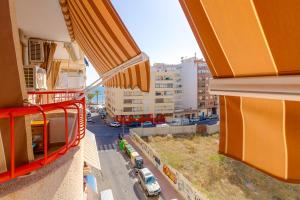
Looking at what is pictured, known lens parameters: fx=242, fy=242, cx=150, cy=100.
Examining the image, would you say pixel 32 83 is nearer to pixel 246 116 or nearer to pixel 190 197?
pixel 246 116

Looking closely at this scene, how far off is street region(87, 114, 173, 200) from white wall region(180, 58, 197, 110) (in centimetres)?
2577

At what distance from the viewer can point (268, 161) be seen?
2072 millimetres

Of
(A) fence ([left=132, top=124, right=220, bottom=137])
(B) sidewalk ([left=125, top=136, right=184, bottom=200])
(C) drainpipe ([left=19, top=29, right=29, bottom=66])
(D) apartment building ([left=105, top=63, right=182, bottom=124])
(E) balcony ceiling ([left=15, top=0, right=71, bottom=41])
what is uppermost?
(E) balcony ceiling ([left=15, top=0, right=71, bottom=41])

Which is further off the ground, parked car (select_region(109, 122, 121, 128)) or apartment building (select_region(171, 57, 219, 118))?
apartment building (select_region(171, 57, 219, 118))

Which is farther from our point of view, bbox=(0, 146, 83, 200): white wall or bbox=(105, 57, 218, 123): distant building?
bbox=(105, 57, 218, 123): distant building

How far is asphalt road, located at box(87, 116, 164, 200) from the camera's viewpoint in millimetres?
18844

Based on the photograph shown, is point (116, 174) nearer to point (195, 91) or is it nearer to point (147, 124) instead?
point (147, 124)

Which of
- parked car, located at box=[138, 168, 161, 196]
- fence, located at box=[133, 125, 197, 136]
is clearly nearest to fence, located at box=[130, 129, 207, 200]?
parked car, located at box=[138, 168, 161, 196]

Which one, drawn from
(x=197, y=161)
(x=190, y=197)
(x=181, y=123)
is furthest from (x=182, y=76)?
(x=190, y=197)

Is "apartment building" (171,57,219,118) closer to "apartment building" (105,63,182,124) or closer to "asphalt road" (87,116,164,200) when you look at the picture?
"apartment building" (105,63,182,124)

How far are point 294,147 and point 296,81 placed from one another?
0.59 m

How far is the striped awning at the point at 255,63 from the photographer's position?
158cm

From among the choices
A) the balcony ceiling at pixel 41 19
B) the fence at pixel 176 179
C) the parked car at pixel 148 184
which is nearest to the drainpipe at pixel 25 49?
the balcony ceiling at pixel 41 19

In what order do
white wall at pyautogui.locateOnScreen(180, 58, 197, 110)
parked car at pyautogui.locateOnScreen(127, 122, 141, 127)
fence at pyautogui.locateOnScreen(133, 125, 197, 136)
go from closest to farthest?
fence at pyautogui.locateOnScreen(133, 125, 197, 136)
parked car at pyautogui.locateOnScreen(127, 122, 141, 127)
white wall at pyautogui.locateOnScreen(180, 58, 197, 110)
